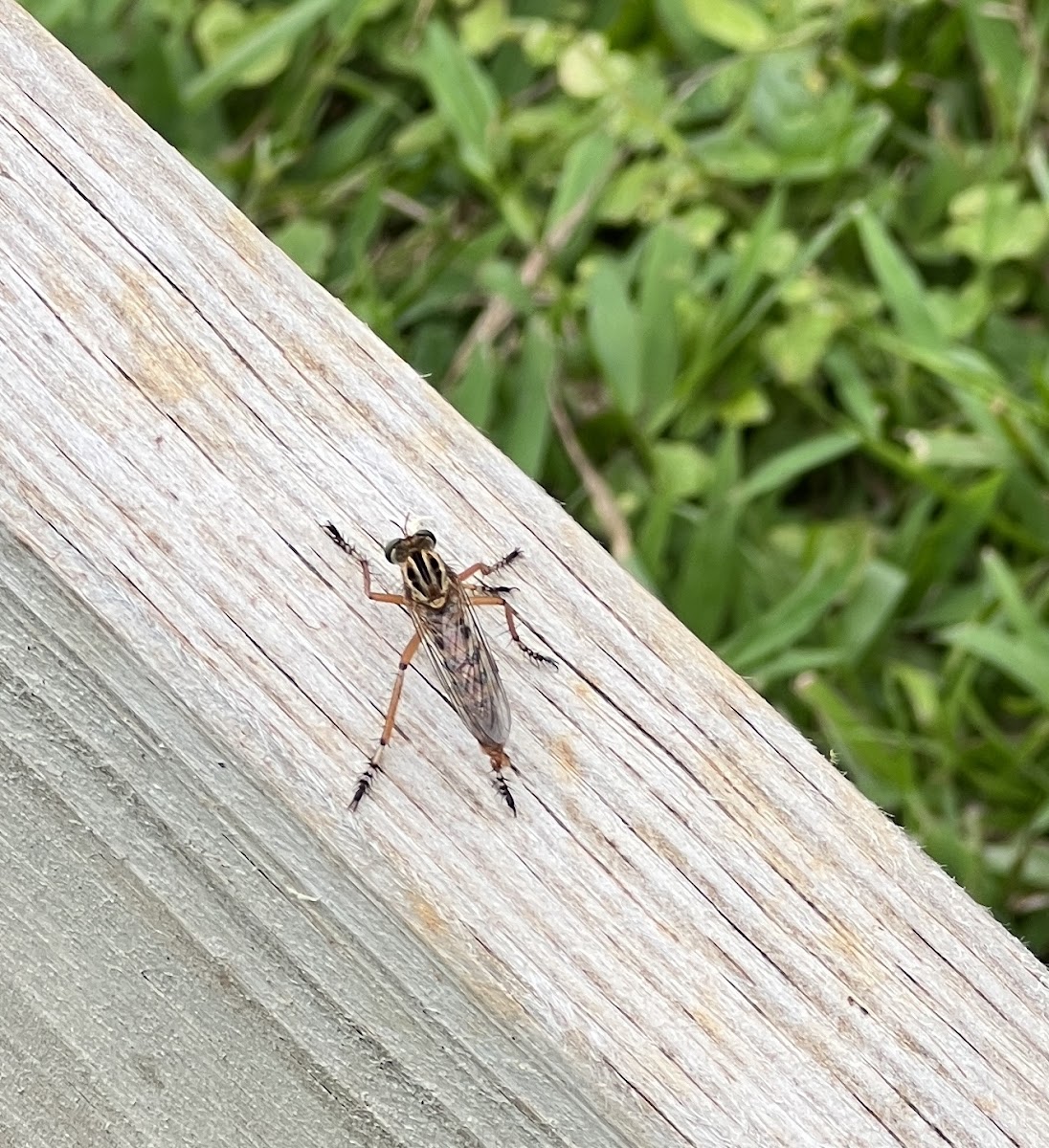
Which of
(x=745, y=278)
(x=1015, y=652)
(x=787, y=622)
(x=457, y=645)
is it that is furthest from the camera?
(x=745, y=278)

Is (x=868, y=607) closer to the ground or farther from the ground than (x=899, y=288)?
closer to the ground

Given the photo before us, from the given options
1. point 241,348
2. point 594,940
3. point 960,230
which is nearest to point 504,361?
point 960,230

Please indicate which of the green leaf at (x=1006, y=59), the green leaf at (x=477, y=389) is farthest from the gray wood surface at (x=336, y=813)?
the green leaf at (x=1006, y=59)

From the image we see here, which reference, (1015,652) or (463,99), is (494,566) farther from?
(463,99)

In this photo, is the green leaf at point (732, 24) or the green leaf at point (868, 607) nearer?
the green leaf at point (868, 607)

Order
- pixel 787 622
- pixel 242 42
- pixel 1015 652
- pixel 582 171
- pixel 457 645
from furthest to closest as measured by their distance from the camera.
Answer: pixel 242 42
pixel 582 171
pixel 787 622
pixel 1015 652
pixel 457 645

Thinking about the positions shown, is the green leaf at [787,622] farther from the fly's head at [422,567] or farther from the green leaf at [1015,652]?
the fly's head at [422,567]

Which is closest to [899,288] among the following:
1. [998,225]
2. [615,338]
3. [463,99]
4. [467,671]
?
[998,225]
